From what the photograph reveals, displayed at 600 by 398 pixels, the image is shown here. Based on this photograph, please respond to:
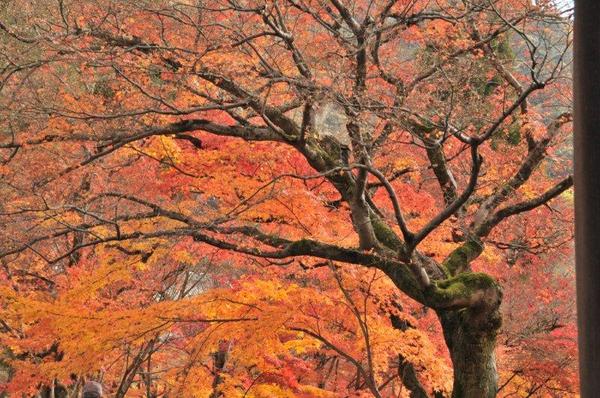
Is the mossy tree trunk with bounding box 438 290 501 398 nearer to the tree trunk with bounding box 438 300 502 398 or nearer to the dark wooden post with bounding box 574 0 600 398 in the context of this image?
the tree trunk with bounding box 438 300 502 398

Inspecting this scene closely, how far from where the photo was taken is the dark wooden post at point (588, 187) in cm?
227

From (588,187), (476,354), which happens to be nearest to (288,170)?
(476,354)

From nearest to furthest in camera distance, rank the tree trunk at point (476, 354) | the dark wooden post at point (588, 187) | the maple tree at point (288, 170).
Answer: the dark wooden post at point (588, 187) < the maple tree at point (288, 170) < the tree trunk at point (476, 354)

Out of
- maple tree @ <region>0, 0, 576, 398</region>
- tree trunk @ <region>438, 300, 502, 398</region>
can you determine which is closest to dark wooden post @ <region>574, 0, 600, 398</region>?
maple tree @ <region>0, 0, 576, 398</region>

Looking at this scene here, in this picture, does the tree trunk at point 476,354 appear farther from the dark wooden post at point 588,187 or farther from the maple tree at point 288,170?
the dark wooden post at point 588,187

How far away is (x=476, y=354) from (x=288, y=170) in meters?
3.58

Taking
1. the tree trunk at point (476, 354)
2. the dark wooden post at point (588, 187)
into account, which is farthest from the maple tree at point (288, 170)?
the dark wooden post at point (588, 187)

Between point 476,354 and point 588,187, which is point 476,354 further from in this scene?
point 588,187

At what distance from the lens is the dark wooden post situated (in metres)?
2.27

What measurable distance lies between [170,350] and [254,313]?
8314 millimetres

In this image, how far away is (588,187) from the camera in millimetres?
2318

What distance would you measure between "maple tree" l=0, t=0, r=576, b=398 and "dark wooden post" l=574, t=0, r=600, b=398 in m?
4.02

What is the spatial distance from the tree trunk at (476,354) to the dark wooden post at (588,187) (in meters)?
5.75

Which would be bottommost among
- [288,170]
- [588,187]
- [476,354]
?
[588,187]
